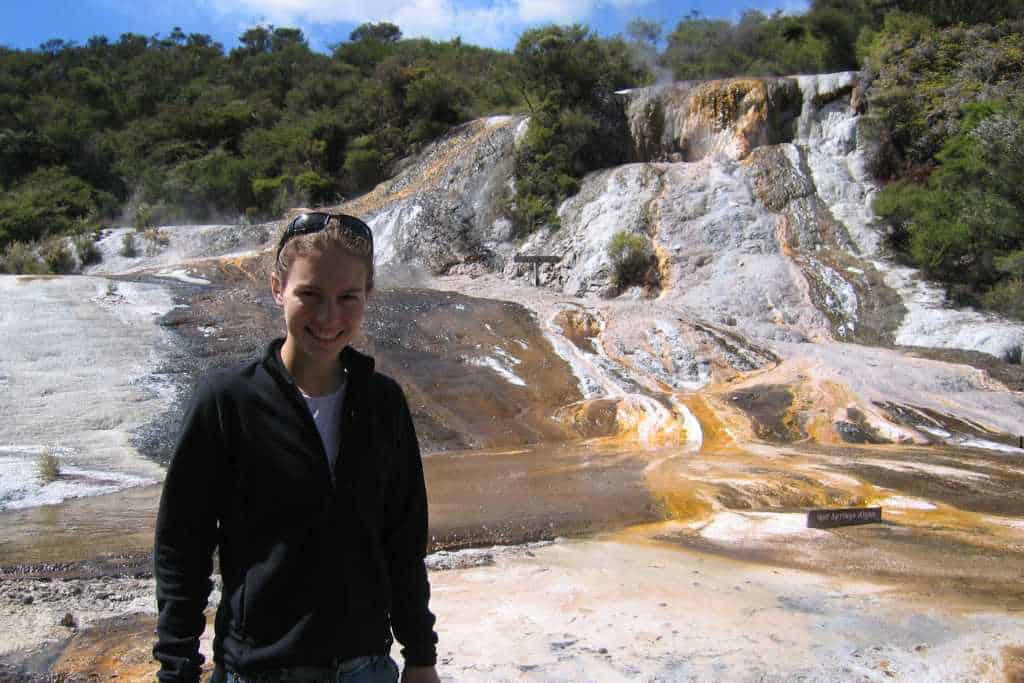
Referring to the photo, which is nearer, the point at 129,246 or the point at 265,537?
the point at 265,537

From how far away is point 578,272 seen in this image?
60.0ft

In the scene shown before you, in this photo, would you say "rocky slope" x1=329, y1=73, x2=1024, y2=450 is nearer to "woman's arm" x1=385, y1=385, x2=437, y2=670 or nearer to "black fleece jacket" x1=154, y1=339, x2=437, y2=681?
"woman's arm" x1=385, y1=385, x2=437, y2=670

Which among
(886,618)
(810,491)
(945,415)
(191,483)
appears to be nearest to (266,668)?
(191,483)

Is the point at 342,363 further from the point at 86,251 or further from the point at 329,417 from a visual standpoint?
the point at 86,251

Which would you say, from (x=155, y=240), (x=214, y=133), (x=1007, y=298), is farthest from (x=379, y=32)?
(x=1007, y=298)

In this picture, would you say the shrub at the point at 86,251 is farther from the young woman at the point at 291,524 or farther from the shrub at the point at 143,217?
the young woman at the point at 291,524

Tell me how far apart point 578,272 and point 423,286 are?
11.2 feet

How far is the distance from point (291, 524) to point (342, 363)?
41 centimetres

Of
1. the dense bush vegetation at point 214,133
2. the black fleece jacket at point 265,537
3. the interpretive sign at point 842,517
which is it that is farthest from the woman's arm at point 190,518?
the dense bush vegetation at point 214,133

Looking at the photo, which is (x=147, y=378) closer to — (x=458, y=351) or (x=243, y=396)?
(x=458, y=351)

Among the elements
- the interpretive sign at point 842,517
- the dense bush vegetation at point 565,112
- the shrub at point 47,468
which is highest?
the dense bush vegetation at point 565,112

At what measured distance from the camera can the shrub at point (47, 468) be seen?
734 centimetres

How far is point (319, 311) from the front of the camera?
1942 mm

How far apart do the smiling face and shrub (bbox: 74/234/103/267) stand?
20.1 meters
